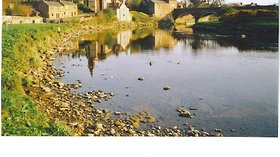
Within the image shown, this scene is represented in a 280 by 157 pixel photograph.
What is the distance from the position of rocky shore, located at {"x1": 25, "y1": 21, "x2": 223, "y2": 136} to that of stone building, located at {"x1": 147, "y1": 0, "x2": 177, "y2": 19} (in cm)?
2920

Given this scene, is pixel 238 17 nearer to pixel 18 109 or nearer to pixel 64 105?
pixel 64 105

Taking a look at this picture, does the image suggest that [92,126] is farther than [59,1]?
No

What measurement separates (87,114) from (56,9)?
2136cm

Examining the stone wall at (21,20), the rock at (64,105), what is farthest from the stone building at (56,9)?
the rock at (64,105)

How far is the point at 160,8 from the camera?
36.6m

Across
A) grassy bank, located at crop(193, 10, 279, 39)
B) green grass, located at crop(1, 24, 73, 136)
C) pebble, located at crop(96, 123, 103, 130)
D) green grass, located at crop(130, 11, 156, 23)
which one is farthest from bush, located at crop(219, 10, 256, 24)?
green grass, located at crop(130, 11, 156, 23)

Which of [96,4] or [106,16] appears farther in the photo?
[96,4]

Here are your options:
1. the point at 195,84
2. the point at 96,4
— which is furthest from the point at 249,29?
the point at 96,4

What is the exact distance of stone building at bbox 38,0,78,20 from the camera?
24266 millimetres

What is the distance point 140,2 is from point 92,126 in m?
32.3

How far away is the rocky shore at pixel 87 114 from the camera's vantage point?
17.3 feet
